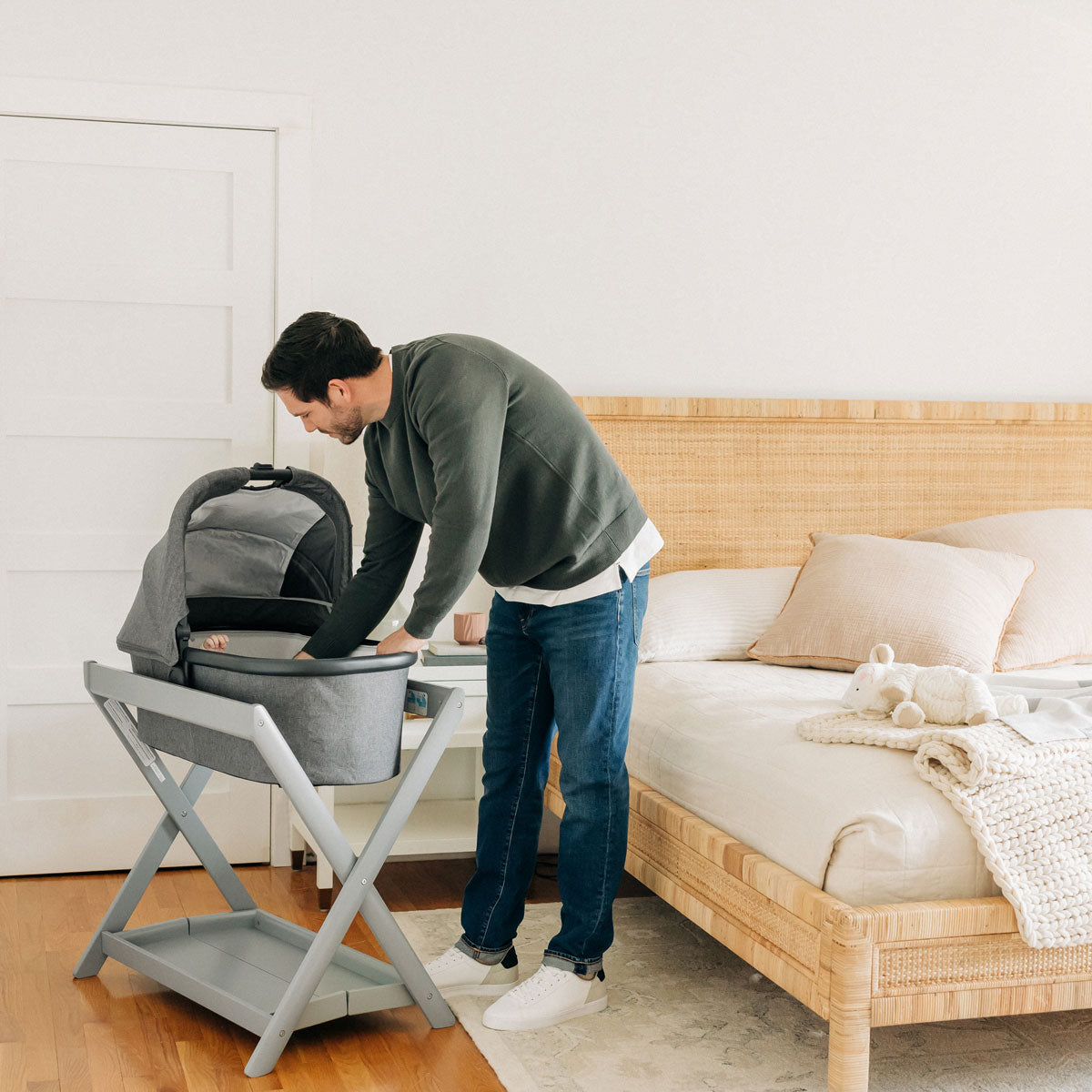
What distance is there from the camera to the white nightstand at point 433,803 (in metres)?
3.03

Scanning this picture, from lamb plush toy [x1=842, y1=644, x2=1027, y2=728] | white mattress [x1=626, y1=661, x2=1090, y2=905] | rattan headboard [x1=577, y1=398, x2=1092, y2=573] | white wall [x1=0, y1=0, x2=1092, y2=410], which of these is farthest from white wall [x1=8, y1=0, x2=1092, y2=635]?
lamb plush toy [x1=842, y1=644, x2=1027, y2=728]

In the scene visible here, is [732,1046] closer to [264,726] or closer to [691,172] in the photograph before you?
[264,726]

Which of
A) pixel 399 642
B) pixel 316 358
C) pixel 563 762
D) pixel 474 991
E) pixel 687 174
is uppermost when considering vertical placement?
pixel 687 174

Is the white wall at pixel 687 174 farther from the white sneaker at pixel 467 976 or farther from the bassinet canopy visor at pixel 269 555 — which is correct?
the white sneaker at pixel 467 976

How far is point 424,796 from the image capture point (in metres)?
3.48

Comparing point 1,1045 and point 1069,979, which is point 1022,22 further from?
point 1,1045

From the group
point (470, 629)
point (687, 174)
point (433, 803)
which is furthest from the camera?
point (687, 174)

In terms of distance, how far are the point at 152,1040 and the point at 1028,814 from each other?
157 centimetres

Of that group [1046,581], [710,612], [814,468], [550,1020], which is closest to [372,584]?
[550,1020]

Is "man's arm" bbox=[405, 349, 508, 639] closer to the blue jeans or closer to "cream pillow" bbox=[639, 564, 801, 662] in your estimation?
the blue jeans

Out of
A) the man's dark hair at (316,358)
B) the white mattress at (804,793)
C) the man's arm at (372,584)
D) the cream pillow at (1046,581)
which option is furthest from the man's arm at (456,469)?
the cream pillow at (1046,581)

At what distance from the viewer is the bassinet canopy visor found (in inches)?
96.8

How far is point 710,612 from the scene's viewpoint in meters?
3.23

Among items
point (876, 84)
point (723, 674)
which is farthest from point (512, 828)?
point (876, 84)
